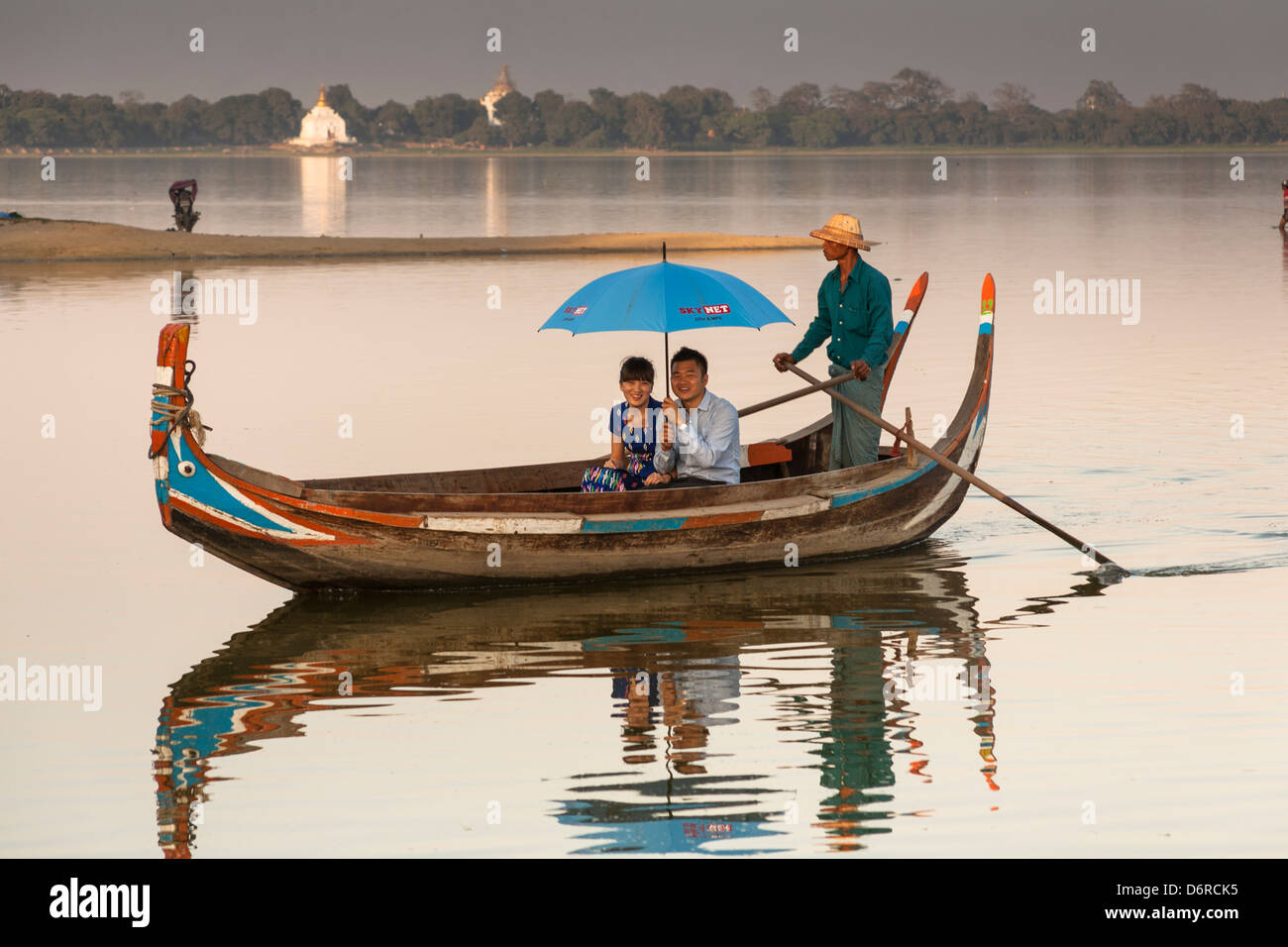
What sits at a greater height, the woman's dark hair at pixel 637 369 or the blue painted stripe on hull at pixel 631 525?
the woman's dark hair at pixel 637 369

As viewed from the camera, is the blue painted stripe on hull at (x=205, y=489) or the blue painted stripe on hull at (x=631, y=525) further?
the blue painted stripe on hull at (x=631, y=525)

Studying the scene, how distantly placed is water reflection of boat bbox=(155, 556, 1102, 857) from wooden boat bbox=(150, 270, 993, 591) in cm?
22

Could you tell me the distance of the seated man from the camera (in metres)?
10.5

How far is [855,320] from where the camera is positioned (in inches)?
457

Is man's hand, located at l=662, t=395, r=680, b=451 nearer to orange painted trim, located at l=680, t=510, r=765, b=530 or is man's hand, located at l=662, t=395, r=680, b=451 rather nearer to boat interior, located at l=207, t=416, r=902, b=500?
orange painted trim, located at l=680, t=510, r=765, b=530

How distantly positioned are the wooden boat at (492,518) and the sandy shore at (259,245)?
81.6 feet

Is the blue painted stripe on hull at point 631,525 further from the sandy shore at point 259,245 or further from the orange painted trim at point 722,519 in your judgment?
the sandy shore at point 259,245

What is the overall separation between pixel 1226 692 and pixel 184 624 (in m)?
5.56

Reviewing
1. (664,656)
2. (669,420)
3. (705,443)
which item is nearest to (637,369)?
(669,420)

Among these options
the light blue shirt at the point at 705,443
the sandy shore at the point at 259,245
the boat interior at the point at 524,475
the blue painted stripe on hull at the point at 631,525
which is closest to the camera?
the boat interior at the point at 524,475

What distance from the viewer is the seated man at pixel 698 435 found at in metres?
10.5

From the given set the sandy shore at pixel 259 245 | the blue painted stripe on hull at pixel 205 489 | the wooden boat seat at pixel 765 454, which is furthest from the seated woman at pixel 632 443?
the sandy shore at pixel 259 245

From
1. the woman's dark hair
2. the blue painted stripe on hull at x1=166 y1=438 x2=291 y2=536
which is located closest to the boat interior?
the blue painted stripe on hull at x1=166 y1=438 x2=291 y2=536

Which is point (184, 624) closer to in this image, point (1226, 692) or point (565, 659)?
point (565, 659)
